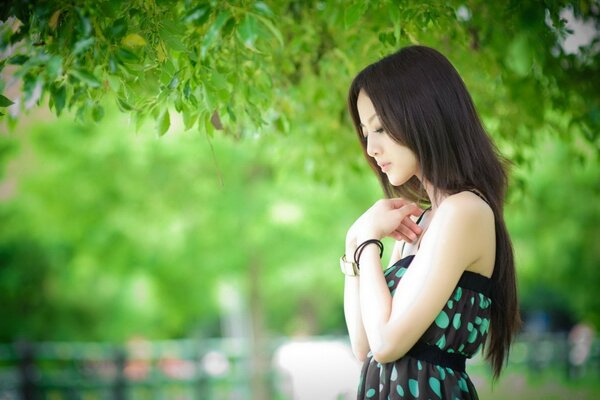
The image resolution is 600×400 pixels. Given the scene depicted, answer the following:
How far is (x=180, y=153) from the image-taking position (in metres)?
9.78

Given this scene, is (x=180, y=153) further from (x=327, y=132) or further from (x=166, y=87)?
(x=166, y=87)

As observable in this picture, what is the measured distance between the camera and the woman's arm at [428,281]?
87.0 inches

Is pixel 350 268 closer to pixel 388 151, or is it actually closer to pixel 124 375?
pixel 388 151

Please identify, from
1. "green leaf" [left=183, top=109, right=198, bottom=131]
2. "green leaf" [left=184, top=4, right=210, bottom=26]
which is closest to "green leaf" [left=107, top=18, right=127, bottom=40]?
"green leaf" [left=184, top=4, right=210, bottom=26]

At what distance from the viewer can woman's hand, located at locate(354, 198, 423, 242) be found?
2498 mm

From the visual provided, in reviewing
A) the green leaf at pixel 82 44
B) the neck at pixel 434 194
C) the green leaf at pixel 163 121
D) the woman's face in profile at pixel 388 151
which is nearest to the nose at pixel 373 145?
the woman's face in profile at pixel 388 151

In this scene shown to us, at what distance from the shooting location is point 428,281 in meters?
2.21

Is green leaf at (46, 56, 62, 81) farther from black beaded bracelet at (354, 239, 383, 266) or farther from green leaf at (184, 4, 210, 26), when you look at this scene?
black beaded bracelet at (354, 239, 383, 266)

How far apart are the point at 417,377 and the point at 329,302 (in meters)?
23.4

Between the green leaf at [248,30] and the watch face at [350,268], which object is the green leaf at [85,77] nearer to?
the green leaf at [248,30]

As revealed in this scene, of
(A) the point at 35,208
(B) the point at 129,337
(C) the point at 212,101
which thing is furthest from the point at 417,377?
(B) the point at 129,337

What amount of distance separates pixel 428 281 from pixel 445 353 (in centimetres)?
30

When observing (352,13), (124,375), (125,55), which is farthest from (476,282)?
(124,375)

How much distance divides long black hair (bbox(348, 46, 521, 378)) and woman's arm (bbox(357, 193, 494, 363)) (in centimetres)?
13
